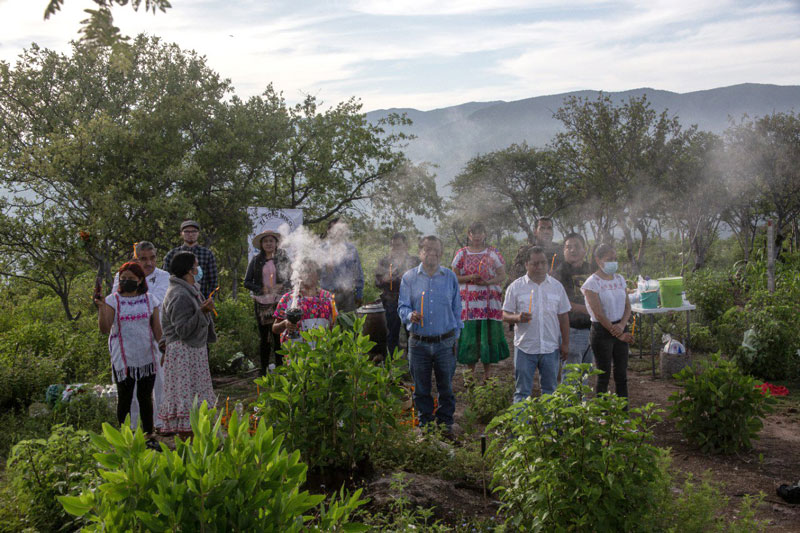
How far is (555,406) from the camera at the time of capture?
9.96ft

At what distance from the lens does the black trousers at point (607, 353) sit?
18.8 feet

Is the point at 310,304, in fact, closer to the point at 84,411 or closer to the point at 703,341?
the point at 84,411

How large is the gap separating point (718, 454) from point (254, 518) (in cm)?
470

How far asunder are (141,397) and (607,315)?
4.24m

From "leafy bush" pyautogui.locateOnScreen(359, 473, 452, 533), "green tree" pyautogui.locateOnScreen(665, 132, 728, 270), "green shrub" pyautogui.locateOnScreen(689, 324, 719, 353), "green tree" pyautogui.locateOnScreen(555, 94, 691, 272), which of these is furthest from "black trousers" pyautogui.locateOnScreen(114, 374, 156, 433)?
"green tree" pyautogui.locateOnScreen(665, 132, 728, 270)

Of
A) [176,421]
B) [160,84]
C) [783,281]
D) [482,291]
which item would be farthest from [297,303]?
[783,281]

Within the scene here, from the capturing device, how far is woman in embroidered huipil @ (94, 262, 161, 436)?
204 inches

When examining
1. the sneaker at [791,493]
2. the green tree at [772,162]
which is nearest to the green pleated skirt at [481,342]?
the sneaker at [791,493]

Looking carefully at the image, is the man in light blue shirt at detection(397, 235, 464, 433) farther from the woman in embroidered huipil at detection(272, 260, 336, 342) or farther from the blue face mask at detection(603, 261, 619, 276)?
the blue face mask at detection(603, 261, 619, 276)

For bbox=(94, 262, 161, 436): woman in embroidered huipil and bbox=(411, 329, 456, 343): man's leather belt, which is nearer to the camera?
bbox=(94, 262, 161, 436): woman in embroidered huipil

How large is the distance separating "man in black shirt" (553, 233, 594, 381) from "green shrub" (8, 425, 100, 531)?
433 centimetres

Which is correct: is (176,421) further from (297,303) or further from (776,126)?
(776,126)

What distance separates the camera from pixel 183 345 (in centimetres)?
549

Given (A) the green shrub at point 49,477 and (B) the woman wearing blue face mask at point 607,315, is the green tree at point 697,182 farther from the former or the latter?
(A) the green shrub at point 49,477
